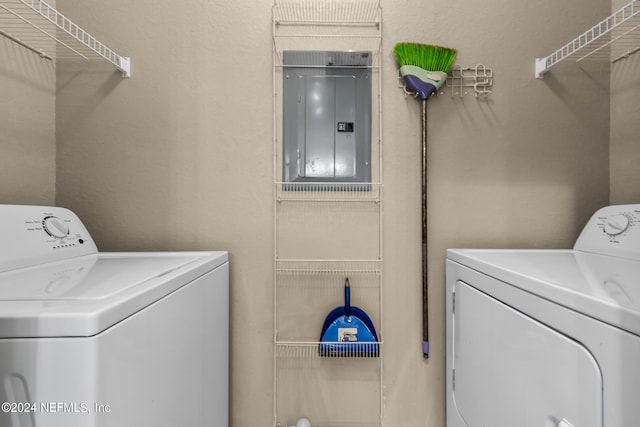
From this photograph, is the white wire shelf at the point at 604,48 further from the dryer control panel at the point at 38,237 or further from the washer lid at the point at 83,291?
the dryer control panel at the point at 38,237

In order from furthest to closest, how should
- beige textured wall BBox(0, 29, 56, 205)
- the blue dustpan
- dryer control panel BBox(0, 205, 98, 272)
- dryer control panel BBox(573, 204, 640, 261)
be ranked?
the blue dustpan → beige textured wall BBox(0, 29, 56, 205) → dryer control panel BBox(573, 204, 640, 261) → dryer control panel BBox(0, 205, 98, 272)

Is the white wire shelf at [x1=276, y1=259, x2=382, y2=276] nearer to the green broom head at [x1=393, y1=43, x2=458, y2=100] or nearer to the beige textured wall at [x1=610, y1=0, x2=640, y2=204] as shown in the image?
the green broom head at [x1=393, y1=43, x2=458, y2=100]

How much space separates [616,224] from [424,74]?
889mm

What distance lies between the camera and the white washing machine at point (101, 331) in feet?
1.54

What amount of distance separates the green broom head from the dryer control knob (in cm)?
81

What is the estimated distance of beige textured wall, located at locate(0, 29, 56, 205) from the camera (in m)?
1.09

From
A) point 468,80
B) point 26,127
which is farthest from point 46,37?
point 468,80

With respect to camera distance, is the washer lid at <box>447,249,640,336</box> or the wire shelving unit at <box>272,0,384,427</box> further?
the wire shelving unit at <box>272,0,384,427</box>

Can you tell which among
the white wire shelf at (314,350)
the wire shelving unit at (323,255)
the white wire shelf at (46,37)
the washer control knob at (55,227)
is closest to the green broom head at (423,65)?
the wire shelving unit at (323,255)

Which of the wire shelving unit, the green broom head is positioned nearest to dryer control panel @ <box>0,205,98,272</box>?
the wire shelving unit

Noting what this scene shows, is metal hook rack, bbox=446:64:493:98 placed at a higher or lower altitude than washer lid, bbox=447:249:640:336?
higher

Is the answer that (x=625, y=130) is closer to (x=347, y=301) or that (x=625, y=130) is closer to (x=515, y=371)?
(x=515, y=371)

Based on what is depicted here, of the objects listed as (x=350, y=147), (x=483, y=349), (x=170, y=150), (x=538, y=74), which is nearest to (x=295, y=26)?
(x=350, y=147)

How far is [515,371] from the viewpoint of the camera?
781mm
